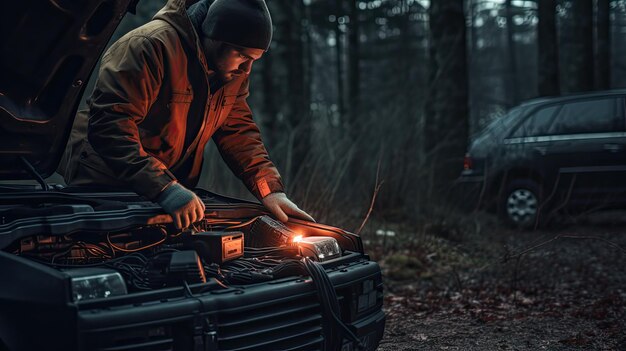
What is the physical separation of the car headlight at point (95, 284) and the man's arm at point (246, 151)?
65.2 inches

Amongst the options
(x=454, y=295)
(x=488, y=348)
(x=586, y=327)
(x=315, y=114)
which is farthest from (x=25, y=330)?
(x=315, y=114)

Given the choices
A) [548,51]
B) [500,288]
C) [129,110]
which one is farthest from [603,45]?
[129,110]

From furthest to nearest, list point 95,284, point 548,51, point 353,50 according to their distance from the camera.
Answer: point 353,50
point 548,51
point 95,284

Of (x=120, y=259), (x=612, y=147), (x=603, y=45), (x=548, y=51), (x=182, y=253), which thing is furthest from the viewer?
(x=603, y=45)

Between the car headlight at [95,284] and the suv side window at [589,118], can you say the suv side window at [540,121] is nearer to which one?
the suv side window at [589,118]

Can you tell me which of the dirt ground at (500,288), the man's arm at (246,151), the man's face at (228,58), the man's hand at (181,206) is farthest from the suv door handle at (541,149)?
the man's hand at (181,206)

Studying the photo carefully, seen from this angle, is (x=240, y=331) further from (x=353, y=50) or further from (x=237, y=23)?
(x=353, y=50)

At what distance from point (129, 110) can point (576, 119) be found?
335 inches

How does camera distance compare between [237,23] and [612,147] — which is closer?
[237,23]

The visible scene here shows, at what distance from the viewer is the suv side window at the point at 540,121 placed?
10.8 meters

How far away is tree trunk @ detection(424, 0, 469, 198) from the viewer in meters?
11.3

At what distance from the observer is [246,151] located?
15.0 ft

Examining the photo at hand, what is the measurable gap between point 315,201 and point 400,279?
3.76 feet

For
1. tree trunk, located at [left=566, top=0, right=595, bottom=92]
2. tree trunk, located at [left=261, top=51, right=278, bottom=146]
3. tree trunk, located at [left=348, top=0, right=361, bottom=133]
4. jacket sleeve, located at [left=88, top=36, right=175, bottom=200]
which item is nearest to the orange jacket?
jacket sleeve, located at [left=88, top=36, right=175, bottom=200]
